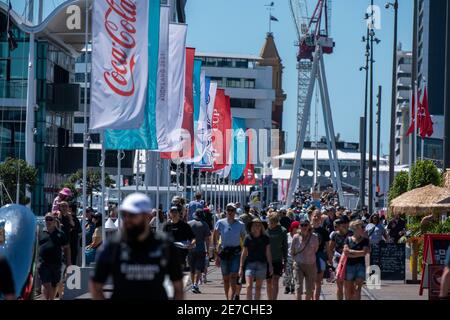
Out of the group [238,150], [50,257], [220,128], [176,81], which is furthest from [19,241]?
[238,150]

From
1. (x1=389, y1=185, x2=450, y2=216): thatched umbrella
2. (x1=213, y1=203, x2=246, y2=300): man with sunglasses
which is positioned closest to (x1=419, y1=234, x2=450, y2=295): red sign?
(x1=213, y1=203, x2=246, y2=300): man with sunglasses

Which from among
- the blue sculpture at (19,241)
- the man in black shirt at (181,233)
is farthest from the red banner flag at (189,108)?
the blue sculpture at (19,241)

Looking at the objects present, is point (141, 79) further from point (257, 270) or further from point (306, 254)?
point (257, 270)

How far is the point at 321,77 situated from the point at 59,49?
28443mm

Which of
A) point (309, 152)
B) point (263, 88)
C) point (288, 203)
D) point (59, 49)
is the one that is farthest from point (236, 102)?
point (59, 49)

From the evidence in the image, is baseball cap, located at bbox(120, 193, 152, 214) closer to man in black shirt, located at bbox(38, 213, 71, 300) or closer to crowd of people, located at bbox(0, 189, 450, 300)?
crowd of people, located at bbox(0, 189, 450, 300)

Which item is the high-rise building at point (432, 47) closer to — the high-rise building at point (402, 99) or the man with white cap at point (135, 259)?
the high-rise building at point (402, 99)

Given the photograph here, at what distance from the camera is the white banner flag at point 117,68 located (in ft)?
70.0

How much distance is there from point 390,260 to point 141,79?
928 centimetres

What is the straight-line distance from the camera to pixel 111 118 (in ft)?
70.4

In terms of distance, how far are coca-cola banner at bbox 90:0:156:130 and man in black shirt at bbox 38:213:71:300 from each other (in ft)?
12.2

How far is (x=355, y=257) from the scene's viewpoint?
18859 mm

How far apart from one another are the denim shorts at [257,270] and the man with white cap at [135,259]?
10.0 m

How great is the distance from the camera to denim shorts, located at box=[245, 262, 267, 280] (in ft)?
61.9
